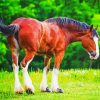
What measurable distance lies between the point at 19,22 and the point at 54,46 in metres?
1.04

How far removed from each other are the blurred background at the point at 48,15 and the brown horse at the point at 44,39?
79.2ft

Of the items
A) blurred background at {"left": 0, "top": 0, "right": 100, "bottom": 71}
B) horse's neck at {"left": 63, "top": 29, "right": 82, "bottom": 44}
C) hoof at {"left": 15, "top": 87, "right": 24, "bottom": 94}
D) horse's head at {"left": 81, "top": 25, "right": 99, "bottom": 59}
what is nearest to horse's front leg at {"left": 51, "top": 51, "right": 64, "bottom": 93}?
horse's neck at {"left": 63, "top": 29, "right": 82, "bottom": 44}

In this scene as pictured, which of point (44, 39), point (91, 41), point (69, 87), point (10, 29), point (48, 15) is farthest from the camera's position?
point (48, 15)

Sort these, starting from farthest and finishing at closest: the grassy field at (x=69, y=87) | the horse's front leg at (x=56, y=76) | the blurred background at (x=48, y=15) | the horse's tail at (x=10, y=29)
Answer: the blurred background at (x=48, y=15) → the horse's front leg at (x=56, y=76) → the horse's tail at (x=10, y=29) → the grassy field at (x=69, y=87)

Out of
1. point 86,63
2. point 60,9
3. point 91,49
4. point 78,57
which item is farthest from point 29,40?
point 60,9

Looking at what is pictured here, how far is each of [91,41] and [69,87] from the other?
5.16 feet

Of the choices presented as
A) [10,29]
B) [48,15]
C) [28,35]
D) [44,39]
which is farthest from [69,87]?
[48,15]

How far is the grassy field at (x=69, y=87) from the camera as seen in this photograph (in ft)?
37.9

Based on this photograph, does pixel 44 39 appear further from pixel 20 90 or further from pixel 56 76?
pixel 20 90

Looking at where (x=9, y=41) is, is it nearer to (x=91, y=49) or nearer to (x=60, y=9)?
(x=91, y=49)

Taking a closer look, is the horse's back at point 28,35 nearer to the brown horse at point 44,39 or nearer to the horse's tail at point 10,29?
the brown horse at point 44,39

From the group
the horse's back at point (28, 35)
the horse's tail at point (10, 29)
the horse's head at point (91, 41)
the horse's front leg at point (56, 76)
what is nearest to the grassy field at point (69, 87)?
the horse's front leg at point (56, 76)

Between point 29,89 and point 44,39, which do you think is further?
point 44,39

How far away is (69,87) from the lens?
14.1 metres
